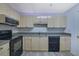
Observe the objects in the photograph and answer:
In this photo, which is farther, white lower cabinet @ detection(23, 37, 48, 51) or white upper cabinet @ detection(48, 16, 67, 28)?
white upper cabinet @ detection(48, 16, 67, 28)

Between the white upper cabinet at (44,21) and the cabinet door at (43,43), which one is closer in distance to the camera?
the cabinet door at (43,43)

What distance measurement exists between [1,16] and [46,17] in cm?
301

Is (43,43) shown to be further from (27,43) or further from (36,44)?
(27,43)

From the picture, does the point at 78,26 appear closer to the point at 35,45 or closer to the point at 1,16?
the point at 35,45

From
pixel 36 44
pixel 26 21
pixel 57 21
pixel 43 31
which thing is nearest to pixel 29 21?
pixel 26 21

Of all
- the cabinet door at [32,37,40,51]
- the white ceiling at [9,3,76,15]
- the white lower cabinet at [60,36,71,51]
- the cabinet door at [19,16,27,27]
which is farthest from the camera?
the cabinet door at [19,16,27,27]

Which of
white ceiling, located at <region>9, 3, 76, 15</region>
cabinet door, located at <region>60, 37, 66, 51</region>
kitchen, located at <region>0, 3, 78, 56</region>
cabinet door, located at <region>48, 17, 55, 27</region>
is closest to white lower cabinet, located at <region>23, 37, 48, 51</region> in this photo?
kitchen, located at <region>0, 3, 78, 56</region>

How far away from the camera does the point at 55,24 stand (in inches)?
229

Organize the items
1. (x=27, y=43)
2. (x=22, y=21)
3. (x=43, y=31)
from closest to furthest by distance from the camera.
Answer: (x=27, y=43)
(x=22, y=21)
(x=43, y=31)

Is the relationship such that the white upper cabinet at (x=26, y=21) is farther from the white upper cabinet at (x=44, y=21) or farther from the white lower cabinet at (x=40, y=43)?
the white lower cabinet at (x=40, y=43)

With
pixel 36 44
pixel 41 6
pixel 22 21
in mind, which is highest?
pixel 41 6

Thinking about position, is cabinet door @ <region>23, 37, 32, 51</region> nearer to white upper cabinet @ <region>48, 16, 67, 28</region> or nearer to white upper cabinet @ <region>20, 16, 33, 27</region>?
white upper cabinet @ <region>20, 16, 33, 27</region>

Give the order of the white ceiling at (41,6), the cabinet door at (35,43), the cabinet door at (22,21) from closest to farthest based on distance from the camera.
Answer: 1. the white ceiling at (41,6)
2. the cabinet door at (35,43)
3. the cabinet door at (22,21)

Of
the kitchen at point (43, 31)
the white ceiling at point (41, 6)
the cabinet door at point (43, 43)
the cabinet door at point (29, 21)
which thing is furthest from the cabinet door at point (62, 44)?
the cabinet door at point (29, 21)
